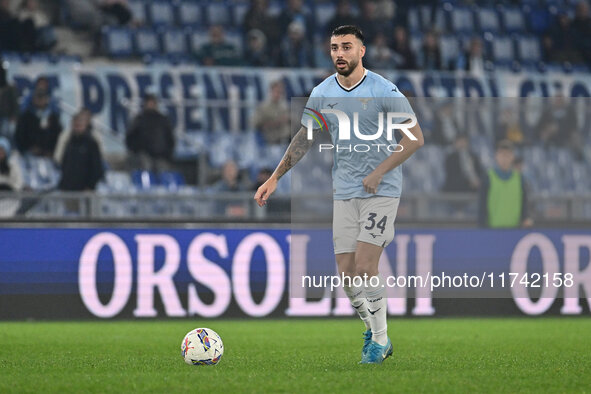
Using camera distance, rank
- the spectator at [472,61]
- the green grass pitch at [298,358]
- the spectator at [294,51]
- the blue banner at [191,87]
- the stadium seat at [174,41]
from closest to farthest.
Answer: the green grass pitch at [298,358], the blue banner at [191,87], the spectator at [294,51], the stadium seat at [174,41], the spectator at [472,61]

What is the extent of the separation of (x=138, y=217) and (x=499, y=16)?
31.7 feet

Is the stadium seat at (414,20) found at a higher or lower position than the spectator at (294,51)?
higher

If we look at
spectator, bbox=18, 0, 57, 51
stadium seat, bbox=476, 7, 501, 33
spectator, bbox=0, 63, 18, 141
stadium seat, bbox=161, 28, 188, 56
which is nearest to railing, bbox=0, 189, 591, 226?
spectator, bbox=0, 63, 18, 141

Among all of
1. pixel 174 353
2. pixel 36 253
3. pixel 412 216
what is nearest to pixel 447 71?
pixel 412 216

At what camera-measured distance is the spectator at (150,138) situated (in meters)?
13.7

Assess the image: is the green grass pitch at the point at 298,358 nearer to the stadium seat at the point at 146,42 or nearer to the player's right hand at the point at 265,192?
the player's right hand at the point at 265,192

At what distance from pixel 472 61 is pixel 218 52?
4.06 m

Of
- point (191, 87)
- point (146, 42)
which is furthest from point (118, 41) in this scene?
point (191, 87)

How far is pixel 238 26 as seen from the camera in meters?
17.9

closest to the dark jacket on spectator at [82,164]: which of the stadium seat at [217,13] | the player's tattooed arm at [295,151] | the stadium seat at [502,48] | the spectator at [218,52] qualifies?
the spectator at [218,52]

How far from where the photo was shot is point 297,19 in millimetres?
17547

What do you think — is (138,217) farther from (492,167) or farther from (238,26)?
(238,26)

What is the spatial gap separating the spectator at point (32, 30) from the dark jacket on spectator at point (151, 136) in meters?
3.04

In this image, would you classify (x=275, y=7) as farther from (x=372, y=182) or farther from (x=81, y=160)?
(x=372, y=182)
